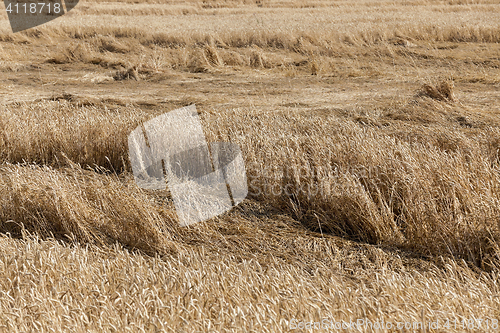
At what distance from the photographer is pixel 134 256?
11.8ft

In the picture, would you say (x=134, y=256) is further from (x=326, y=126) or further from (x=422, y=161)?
(x=326, y=126)

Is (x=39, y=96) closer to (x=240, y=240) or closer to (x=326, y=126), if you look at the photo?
(x=326, y=126)

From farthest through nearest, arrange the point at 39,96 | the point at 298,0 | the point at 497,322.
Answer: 1. the point at 298,0
2. the point at 39,96
3. the point at 497,322

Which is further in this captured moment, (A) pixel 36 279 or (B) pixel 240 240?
(B) pixel 240 240

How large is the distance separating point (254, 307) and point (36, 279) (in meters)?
1.31

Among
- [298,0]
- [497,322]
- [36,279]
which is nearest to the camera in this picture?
[497,322]

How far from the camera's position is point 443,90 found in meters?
7.59

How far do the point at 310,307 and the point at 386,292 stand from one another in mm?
461

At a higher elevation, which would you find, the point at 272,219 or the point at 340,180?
the point at 340,180

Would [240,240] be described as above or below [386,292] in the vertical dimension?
below

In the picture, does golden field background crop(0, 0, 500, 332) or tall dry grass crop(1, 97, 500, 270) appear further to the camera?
tall dry grass crop(1, 97, 500, 270)

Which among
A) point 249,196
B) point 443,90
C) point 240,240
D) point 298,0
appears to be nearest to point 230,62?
point 443,90

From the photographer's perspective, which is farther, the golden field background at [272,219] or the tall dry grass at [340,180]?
the tall dry grass at [340,180]

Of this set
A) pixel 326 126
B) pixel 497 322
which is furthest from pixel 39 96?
pixel 497 322
